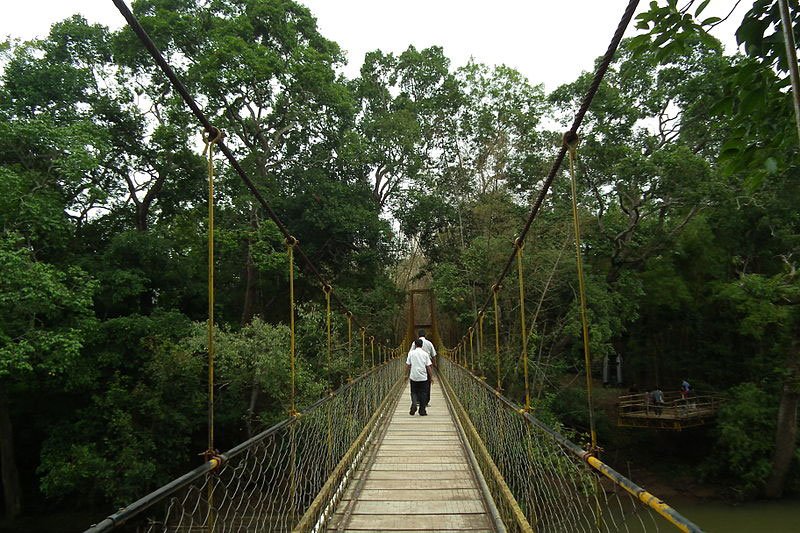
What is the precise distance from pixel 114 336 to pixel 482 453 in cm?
698

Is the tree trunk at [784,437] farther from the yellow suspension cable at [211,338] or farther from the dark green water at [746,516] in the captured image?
the yellow suspension cable at [211,338]

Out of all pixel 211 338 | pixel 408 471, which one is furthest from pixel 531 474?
pixel 211 338

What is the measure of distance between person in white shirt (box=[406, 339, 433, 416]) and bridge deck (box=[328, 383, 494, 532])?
0.60m

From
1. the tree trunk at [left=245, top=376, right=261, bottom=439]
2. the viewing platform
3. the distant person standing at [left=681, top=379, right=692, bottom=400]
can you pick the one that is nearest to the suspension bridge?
the tree trunk at [left=245, top=376, right=261, bottom=439]

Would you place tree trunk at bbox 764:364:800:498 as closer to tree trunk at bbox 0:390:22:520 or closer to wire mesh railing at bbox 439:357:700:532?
wire mesh railing at bbox 439:357:700:532

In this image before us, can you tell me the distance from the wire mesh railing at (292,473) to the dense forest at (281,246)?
413 cm

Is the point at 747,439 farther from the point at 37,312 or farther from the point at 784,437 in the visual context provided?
A: the point at 37,312

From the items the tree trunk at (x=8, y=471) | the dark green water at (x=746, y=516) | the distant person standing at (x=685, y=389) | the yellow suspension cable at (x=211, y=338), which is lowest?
the dark green water at (x=746, y=516)

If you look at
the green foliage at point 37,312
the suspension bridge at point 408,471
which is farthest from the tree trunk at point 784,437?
the green foliage at point 37,312

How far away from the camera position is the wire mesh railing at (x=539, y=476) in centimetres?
113

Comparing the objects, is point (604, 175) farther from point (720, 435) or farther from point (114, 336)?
point (114, 336)

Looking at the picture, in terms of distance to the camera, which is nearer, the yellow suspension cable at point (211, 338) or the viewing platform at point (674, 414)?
the yellow suspension cable at point (211, 338)

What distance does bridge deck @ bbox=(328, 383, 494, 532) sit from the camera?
2.02 m

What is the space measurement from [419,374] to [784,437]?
746cm
